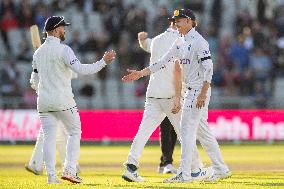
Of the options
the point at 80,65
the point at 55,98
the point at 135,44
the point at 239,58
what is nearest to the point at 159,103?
the point at 80,65

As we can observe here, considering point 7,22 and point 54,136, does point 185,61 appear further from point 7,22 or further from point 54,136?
point 7,22

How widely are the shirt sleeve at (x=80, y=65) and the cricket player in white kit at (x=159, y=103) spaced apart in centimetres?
131

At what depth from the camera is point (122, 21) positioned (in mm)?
31844

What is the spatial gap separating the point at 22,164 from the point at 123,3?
13.6m

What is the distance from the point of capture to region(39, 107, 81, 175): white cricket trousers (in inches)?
559

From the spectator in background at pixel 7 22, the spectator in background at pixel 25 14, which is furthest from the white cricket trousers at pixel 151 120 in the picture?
the spectator in background at pixel 7 22

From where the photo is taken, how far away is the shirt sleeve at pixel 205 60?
1366 centimetres

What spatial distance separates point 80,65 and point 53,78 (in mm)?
507

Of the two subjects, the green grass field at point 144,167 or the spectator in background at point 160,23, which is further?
the spectator in background at point 160,23

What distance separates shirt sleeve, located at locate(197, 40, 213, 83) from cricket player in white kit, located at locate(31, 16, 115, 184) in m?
1.86

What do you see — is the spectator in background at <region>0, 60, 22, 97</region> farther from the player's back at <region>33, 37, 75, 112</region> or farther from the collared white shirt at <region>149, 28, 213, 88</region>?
the collared white shirt at <region>149, 28, 213, 88</region>

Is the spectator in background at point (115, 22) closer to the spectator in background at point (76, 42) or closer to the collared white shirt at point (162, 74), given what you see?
the spectator in background at point (76, 42)

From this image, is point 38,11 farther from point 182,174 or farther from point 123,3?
point 182,174

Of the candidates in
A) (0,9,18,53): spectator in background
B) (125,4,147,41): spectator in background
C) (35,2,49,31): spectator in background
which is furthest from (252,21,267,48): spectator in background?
(0,9,18,53): spectator in background
